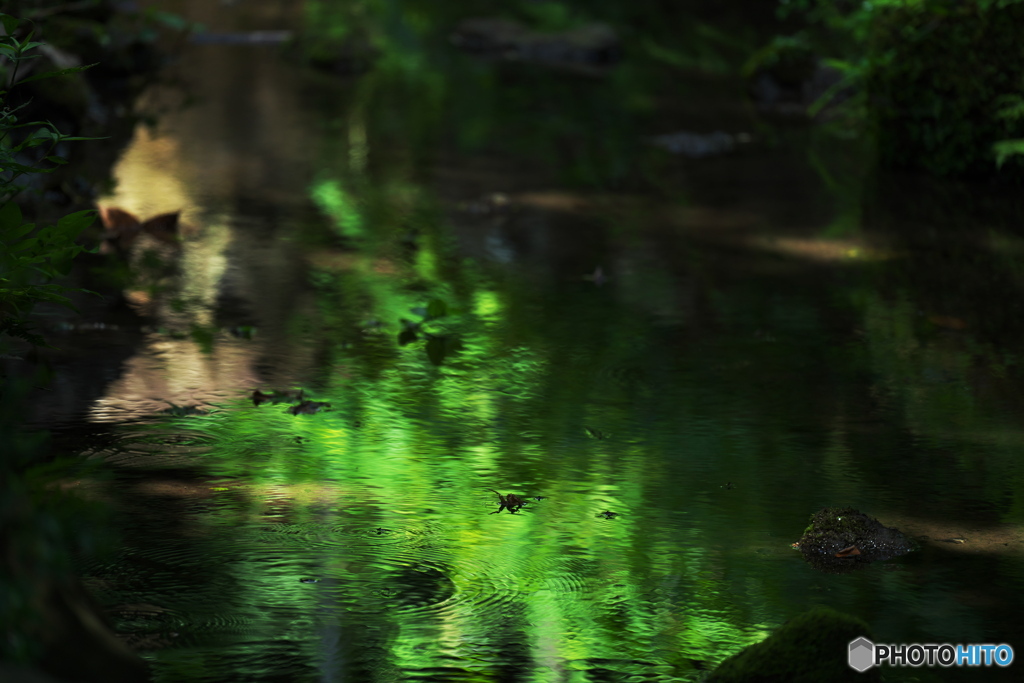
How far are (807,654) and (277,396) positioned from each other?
118 inches

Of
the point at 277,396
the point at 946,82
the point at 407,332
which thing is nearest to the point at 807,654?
the point at 277,396

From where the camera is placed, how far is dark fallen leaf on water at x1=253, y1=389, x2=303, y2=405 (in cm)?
561

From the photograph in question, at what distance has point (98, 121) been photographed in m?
12.4

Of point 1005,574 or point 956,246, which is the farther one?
point 956,246

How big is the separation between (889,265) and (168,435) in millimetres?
4886

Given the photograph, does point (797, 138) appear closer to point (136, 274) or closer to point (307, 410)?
point (136, 274)

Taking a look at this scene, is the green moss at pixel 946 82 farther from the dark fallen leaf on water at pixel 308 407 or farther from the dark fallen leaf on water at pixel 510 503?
the dark fallen leaf on water at pixel 510 503

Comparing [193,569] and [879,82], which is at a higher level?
[879,82]

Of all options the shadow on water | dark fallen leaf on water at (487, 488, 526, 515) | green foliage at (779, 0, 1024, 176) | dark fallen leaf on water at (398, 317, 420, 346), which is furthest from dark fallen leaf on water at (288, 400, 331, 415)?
green foliage at (779, 0, 1024, 176)

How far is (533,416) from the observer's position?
18.2ft

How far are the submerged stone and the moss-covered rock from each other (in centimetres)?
85

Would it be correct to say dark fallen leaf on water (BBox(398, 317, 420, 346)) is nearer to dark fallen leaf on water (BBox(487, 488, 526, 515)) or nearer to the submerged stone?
dark fallen leaf on water (BBox(487, 488, 526, 515))

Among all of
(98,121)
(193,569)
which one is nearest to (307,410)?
(193,569)

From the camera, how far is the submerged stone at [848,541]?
14.1ft
